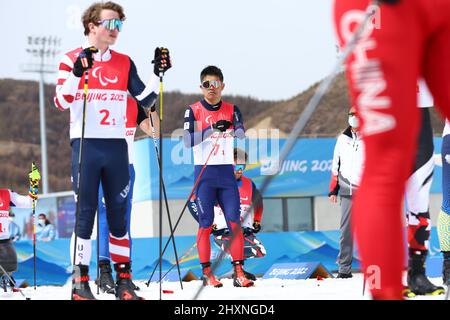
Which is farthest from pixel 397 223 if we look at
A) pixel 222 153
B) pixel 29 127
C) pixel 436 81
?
pixel 29 127

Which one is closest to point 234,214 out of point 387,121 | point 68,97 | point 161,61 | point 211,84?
point 211,84

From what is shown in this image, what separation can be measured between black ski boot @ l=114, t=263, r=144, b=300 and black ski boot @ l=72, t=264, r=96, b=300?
7.5 inches

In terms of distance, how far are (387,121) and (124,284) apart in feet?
10.1

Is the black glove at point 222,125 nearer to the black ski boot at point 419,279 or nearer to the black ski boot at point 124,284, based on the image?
the black ski boot at point 124,284

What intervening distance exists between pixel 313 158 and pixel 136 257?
9200mm

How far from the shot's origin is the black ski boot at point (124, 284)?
16.5 ft

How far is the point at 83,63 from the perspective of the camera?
4.87 m

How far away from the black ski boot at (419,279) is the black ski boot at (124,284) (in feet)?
5.33

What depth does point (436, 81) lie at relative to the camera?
2.64 m

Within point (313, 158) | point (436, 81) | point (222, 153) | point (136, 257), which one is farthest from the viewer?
point (313, 158)

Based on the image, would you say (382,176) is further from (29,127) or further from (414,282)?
(29,127)

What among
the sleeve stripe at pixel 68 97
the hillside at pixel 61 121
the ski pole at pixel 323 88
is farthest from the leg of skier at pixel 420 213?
the hillside at pixel 61 121

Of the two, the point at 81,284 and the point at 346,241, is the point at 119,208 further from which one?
the point at 346,241

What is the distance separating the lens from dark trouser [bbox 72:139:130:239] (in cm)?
509
